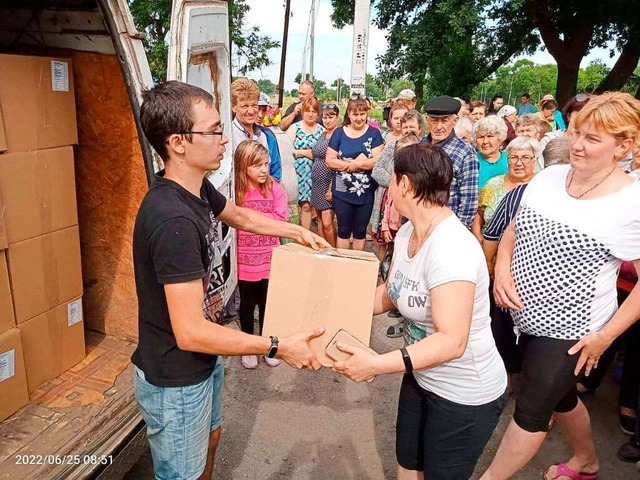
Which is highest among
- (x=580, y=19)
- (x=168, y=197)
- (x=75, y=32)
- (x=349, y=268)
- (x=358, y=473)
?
(x=580, y=19)

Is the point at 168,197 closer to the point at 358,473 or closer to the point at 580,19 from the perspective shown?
the point at 358,473

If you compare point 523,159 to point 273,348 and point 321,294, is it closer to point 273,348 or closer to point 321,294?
point 321,294

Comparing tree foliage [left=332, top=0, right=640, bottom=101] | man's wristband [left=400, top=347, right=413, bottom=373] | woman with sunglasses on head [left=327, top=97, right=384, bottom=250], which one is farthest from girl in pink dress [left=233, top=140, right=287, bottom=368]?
tree foliage [left=332, top=0, right=640, bottom=101]

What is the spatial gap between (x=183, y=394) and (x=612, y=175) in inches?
75.6

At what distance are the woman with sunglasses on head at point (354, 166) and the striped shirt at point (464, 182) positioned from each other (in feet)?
4.50

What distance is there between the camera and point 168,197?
1629 mm

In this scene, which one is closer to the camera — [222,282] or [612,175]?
[612,175]

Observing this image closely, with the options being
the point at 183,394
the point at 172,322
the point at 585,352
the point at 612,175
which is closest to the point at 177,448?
the point at 183,394

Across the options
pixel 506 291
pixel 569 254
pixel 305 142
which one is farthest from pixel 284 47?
pixel 569 254

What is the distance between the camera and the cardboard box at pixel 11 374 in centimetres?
249

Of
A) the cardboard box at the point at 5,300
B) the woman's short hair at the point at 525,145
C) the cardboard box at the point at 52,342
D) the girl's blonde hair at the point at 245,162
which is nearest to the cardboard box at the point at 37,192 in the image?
the cardboard box at the point at 5,300

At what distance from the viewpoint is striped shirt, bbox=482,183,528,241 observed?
9.29 feet

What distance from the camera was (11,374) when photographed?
256cm

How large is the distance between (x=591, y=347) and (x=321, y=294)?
3.91 feet
